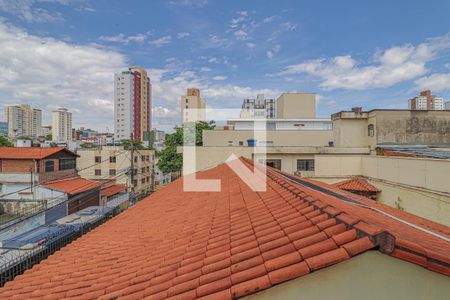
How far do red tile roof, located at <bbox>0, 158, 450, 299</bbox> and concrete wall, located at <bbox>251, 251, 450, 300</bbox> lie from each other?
0.21 feet

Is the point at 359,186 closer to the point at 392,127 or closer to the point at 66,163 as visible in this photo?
the point at 392,127

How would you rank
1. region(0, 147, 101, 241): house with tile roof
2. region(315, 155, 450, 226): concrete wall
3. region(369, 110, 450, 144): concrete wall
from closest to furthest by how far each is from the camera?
region(315, 155, 450, 226): concrete wall
region(369, 110, 450, 144): concrete wall
region(0, 147, 101, 241): house with tile roof

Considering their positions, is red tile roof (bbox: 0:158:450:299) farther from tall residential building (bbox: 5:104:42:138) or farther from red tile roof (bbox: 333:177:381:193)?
tall residential building (bbox: 5:104:42:138)

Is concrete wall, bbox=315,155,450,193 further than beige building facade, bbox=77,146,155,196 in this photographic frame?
No

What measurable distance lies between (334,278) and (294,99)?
34.6 m

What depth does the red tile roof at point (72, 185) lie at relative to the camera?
22.2 meters

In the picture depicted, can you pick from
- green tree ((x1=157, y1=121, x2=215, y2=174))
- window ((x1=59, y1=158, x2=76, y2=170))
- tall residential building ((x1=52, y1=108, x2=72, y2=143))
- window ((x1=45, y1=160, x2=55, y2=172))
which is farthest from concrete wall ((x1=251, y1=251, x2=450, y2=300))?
tall residential building ((x1=52, y1=108, x2=72, y2=143))

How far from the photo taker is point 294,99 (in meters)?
34.4

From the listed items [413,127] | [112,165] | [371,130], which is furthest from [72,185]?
[413,127]

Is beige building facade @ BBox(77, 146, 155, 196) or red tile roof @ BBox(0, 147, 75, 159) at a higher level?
red tile roof @ BBox(0, 147, 75, 159)

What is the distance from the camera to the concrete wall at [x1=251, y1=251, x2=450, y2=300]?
63.2 inches

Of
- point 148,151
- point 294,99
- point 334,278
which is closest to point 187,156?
point 334,278

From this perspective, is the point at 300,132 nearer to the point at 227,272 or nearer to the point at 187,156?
the point at 187,156

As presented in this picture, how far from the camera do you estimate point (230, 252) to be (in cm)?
228
